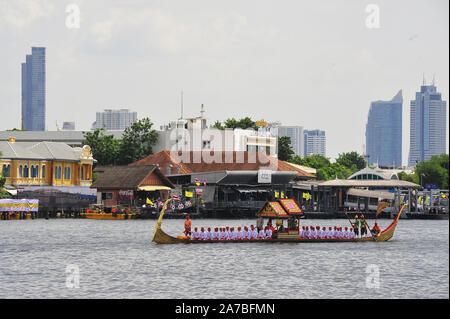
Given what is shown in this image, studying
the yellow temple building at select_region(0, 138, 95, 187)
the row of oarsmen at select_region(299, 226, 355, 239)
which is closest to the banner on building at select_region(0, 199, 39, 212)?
the yellow temple building at select_region(0, 138, 95, 187)

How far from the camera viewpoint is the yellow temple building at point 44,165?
11556 centimetres

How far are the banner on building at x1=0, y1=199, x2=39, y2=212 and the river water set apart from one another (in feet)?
84.8

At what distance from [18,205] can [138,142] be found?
50433mm

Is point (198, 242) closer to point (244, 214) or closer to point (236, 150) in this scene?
point (244, 214)

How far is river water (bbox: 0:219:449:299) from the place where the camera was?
4319 cm

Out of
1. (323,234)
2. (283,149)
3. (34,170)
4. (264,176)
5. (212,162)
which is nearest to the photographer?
(323,234)

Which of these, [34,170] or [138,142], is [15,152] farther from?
[138,142]

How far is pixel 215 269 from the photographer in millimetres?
51844

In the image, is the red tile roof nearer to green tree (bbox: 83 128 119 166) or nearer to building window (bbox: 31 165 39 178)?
green tree (bbox: 83 128 119 166)


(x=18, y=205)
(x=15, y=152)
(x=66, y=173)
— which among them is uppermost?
(x=15, y=152)

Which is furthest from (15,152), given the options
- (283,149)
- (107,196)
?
(283,149)

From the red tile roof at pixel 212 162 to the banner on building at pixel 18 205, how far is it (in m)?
30.3

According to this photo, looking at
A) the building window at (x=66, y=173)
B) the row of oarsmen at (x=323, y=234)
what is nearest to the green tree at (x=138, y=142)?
the building window at (x=66, y=173)

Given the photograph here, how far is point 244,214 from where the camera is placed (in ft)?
382
